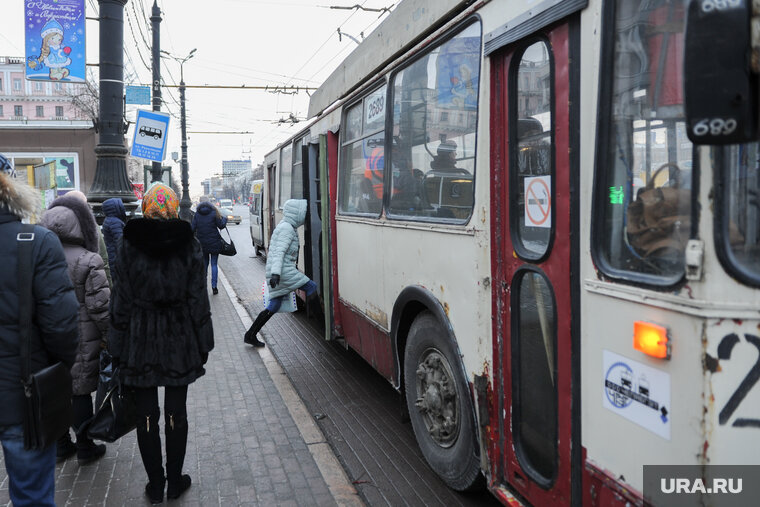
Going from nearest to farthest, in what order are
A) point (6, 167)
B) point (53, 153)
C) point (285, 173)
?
1. point (6, 167)
2. point (285, 173)
3. point (53, 153)

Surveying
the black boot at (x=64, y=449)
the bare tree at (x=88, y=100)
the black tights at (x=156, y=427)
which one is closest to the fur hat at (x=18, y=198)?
the black tights at (x=156, y=427)

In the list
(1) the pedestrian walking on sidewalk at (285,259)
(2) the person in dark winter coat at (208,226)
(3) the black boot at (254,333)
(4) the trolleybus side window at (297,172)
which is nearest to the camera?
(1) the pedestrian walking on sidewalk at (285,259)

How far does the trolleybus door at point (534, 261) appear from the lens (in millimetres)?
2549

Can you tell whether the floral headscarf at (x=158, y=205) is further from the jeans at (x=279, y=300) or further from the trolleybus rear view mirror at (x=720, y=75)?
the jeans at (x=279, y=300)

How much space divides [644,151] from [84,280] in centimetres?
348

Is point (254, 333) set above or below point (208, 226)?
below

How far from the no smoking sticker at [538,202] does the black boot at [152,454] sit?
248cm

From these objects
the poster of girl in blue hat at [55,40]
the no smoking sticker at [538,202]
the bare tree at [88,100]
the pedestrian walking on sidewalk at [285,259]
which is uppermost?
the bare tree at [88,100]

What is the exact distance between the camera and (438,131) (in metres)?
3.84

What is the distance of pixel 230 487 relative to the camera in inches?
156

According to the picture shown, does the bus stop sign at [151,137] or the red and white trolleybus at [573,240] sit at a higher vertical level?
the bus stop sign at [151,137]

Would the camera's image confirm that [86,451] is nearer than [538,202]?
No

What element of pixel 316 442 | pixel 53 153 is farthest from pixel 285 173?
pixel 53 153

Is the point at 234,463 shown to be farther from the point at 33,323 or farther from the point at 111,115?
the point at 111,115
